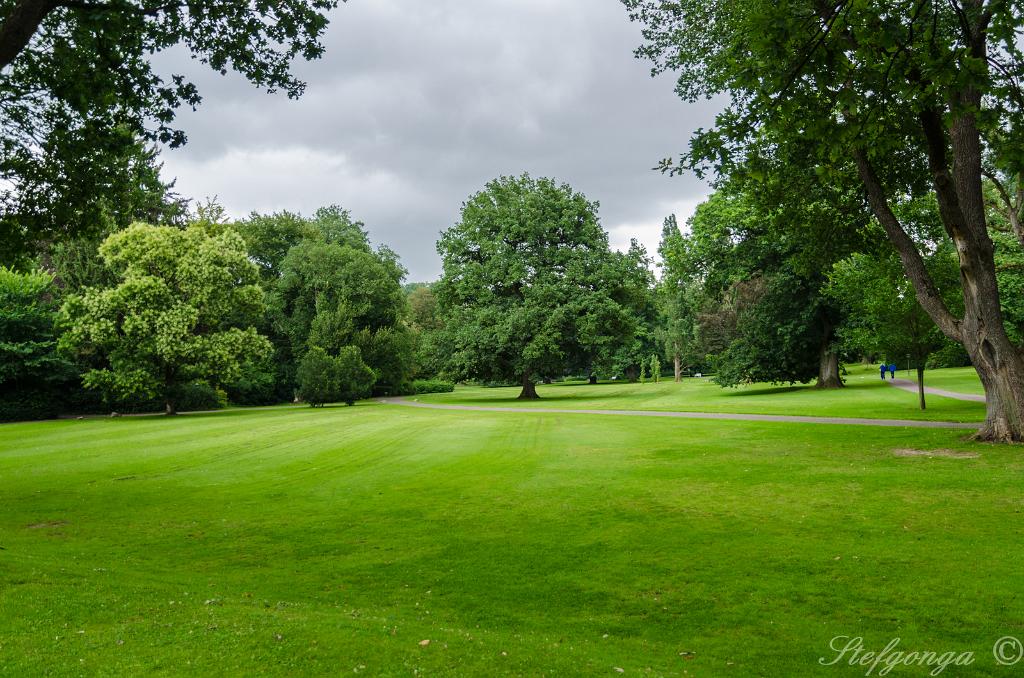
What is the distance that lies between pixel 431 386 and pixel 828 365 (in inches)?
1631

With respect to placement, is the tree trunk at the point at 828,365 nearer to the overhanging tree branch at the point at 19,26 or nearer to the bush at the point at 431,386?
the bush at the point at 431,386

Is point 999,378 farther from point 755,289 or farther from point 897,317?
point 755,289

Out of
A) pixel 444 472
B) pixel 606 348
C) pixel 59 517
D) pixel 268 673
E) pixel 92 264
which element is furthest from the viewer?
pixel 606 348

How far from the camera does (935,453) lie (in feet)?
46.6

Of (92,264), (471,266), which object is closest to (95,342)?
(92,264)

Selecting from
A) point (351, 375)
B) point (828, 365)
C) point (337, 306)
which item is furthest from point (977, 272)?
point (337, 306)

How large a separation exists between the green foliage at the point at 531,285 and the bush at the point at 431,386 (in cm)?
1731

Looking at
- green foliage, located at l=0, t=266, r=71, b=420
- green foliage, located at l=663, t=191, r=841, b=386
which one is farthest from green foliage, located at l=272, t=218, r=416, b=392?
green foliage, located at l=663, t=191, r=841, b=386

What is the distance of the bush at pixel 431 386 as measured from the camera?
68.1 meters

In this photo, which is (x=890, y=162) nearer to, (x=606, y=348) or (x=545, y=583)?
(x=545, y=583)

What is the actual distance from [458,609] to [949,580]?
5140 millimetres

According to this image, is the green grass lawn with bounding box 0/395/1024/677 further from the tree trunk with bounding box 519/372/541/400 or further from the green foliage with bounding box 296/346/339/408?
the tree trunk with bounding box 519/372/541/400

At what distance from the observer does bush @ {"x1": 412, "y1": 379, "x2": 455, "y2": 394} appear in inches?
2681

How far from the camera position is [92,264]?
41531 mm
